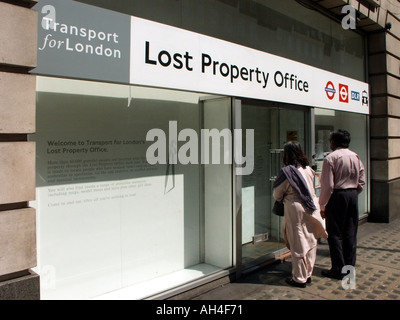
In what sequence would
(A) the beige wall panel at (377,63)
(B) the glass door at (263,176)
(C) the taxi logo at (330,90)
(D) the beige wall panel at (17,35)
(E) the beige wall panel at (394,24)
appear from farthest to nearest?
(E) the beige wall panel at (394,24), (A) the beige wall panel at (377,63), (C) the taxi logo at (330,90), (B) the glass door at (263,176), (D) the beige wall panel at (17,35)

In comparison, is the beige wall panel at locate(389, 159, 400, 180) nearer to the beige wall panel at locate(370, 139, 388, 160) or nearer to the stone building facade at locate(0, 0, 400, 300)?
the beige wall panel at locate(370, 139, 388, 160)

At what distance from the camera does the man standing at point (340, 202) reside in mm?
4359

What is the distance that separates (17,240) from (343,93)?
18.9ft

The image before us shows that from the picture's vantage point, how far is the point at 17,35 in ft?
8.20

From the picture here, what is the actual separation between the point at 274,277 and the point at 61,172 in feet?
9.51

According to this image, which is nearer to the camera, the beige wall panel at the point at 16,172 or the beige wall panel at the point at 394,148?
the beige wall panel at the point at 16,172

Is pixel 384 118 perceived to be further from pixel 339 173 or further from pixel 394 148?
pixel 339 173

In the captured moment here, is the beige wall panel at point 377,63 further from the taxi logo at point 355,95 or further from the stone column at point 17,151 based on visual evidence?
the stone column at point 17,151

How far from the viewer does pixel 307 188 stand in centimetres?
399

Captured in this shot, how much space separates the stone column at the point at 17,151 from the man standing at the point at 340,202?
132 inches

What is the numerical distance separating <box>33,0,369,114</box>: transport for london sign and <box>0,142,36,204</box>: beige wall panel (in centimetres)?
59

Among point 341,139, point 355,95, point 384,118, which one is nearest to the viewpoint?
point 341,139

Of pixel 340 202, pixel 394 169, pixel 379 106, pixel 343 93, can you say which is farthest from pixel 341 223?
pixel 394 169

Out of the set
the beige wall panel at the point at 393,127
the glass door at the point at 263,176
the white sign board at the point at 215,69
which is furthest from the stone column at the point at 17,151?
the beige wall panel at the point at 393,127
